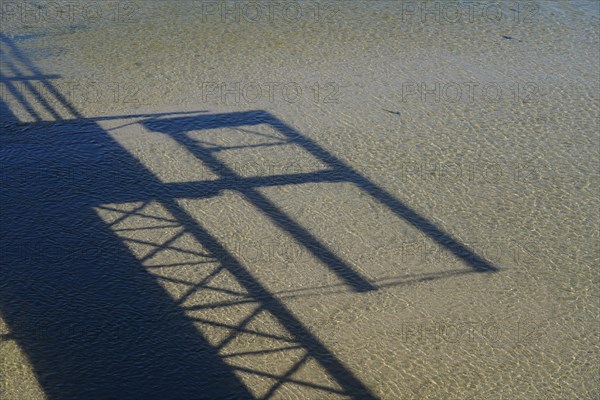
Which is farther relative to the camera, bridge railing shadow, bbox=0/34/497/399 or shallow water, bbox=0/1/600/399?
shallow water, bbox=0/1/600/399

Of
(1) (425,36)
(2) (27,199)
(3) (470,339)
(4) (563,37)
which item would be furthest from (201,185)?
(4) (563,37)

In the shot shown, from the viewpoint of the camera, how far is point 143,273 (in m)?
10.4

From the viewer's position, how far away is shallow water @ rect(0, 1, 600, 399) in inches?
361

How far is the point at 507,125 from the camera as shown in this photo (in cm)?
1450

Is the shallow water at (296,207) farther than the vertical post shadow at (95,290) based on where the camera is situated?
Yes

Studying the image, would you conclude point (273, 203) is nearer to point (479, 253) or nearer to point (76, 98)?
point (479, 253)

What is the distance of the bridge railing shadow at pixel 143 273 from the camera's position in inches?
349

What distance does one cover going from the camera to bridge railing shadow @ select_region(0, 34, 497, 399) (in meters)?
8.88

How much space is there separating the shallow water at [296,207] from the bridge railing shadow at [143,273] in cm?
3

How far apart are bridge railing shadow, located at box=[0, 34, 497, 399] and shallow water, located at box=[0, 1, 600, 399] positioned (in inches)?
1.3

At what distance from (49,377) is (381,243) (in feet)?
15.8

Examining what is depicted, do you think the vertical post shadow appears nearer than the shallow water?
Yes

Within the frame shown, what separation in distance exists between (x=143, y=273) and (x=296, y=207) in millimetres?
2660

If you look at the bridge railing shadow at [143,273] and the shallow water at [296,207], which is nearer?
the bridge railing shadow at [143,273]
